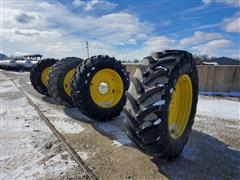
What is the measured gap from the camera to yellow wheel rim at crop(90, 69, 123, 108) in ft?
17.2

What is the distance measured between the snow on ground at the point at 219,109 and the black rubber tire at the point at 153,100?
3736 mm

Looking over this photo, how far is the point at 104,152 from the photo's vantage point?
3.68 meters

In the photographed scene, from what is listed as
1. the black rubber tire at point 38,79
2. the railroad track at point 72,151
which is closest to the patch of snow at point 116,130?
the railroad track at point 72,151

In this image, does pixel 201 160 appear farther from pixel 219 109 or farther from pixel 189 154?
pixel 219 109

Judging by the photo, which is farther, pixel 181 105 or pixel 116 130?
pixel 116 130

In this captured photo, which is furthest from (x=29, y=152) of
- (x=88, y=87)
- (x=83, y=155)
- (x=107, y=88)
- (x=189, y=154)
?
(x=189, y=154)

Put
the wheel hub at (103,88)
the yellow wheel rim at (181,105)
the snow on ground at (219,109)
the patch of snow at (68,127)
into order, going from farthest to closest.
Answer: the snow on ground at (219,109), the wheel hub at (103,88), the patch of snow at (68,127), the yellow wheel rim at (181,105)

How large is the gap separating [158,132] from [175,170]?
0.79 m

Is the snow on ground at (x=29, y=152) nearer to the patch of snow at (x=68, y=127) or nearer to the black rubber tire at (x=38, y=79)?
the patch of snow at (x=68, y=127)

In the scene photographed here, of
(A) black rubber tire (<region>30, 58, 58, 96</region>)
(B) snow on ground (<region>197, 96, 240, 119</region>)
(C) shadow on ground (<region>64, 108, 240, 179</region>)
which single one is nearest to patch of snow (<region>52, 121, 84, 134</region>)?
(C) shadow on ground (<region>64, 108, 240, 179</region>)

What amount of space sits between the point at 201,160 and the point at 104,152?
151cm

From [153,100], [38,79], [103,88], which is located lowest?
[38,79]

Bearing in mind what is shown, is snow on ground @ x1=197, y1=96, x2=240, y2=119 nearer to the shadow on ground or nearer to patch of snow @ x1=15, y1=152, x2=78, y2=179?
the shadow on ground

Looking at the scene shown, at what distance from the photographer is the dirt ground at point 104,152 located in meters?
3.06
